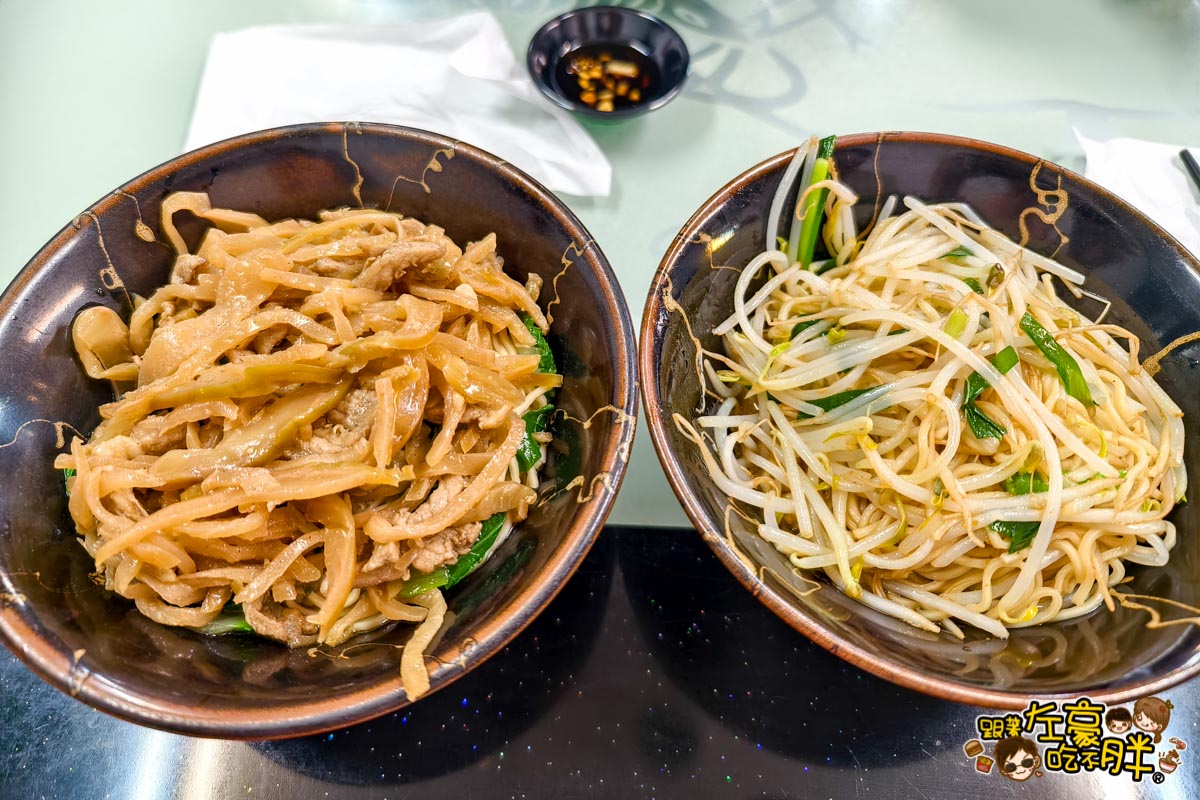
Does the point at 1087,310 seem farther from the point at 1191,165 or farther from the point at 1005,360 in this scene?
the point at 1191,165

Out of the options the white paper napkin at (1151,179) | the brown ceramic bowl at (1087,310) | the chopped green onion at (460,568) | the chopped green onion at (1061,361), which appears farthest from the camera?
the white paper napkin at (1151,179)

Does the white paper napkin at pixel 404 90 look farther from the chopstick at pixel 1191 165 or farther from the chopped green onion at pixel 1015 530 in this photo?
the chopstick at pixel 1191 165

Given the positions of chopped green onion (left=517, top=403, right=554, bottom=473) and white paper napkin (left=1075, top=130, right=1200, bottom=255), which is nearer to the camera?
chopped green onion (left=517, top=403, right=554, bottom=473)

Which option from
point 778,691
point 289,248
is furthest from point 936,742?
point 289,248

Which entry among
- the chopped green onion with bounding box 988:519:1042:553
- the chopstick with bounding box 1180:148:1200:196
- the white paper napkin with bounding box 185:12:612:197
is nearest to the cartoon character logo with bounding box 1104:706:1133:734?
the chopped green onion with bounding box 988:519:1042:553

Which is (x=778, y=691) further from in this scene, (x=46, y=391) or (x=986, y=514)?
(x=46, y=391)

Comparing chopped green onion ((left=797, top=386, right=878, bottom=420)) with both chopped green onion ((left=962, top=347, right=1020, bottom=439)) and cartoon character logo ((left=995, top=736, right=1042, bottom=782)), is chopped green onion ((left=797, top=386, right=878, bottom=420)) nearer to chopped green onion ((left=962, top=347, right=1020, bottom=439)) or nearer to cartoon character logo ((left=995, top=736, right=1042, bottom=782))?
chopped green onion ((left=962, top=347, right=1020, bottom=439))

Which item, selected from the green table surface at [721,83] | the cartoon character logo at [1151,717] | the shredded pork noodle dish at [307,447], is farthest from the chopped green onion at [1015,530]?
the green table surface at [721,83]
